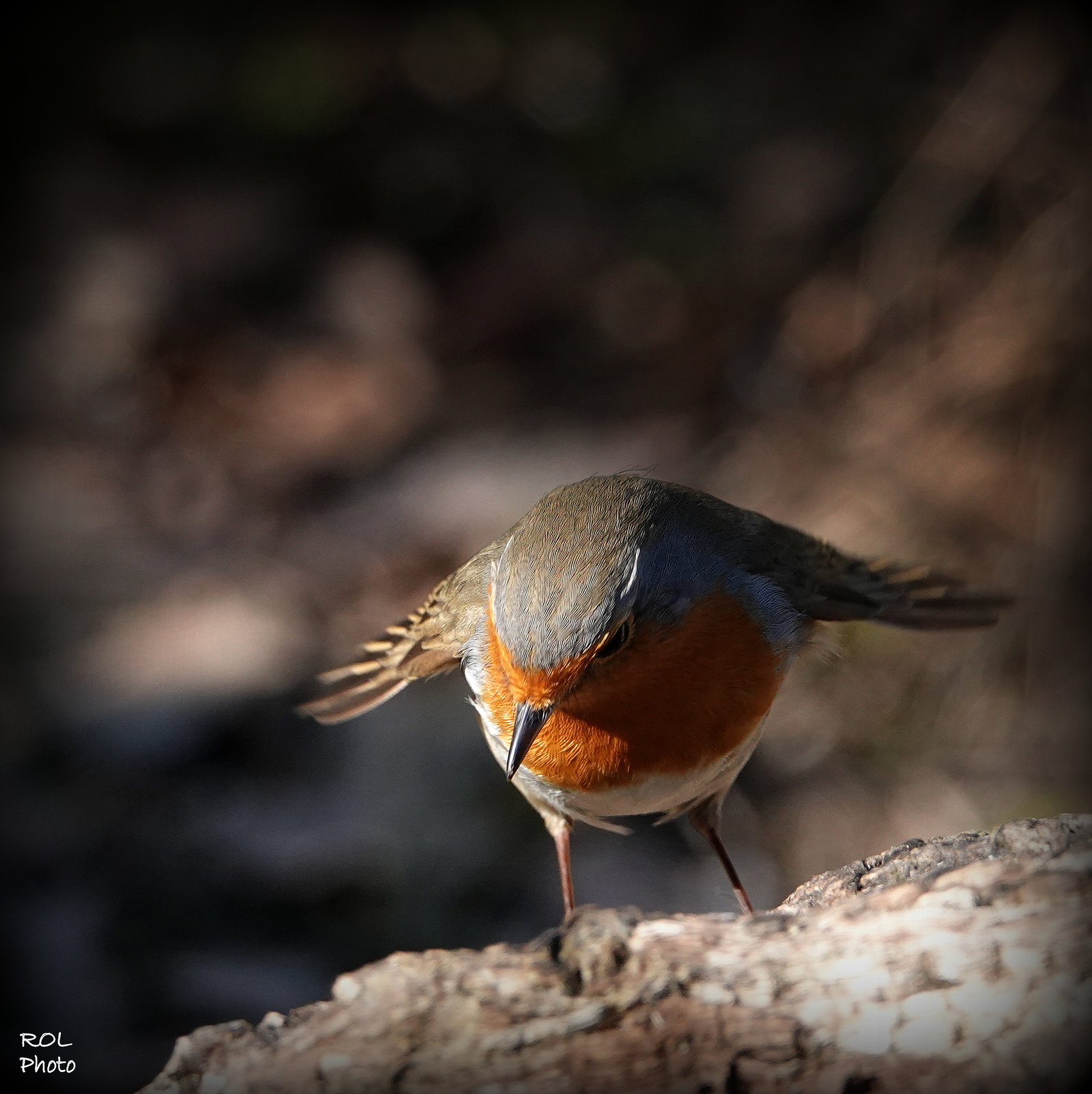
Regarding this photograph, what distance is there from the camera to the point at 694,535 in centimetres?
377

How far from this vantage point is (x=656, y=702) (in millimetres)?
3529

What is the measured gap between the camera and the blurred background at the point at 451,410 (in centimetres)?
606

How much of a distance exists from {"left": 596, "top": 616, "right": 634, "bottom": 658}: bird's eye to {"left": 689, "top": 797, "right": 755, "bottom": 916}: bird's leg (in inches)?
50.6

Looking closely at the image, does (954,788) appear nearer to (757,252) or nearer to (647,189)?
(757,252)

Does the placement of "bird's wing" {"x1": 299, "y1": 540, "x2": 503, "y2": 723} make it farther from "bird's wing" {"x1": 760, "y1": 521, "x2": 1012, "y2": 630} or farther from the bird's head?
"bird's wing" {"x1": 760, "y1": 521, "x2": 1012, "y2": 630}

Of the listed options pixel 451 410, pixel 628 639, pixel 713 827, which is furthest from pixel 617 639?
pixel 451 410

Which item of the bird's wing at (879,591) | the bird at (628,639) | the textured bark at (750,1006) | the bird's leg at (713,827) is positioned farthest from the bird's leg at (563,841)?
the textured bark at (750,1006)

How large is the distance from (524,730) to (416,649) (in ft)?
4.47

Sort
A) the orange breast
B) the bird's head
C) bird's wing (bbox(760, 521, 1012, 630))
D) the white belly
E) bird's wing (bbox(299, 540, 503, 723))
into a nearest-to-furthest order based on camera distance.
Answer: the bird's head, the orange breast, the white belly, bird's wing (bbox(299, 540, 503, 723)), bird's wing (bbox(760, 521, 1012, 630))

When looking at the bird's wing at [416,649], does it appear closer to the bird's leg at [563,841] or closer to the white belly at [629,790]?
the white belly at [629,790]

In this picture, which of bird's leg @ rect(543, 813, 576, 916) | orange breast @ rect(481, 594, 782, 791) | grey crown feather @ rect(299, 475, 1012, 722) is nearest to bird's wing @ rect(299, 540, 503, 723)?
grey crown feather @ rect(299, 475, 1012, 722)

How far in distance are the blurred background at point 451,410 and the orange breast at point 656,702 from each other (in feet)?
7.47

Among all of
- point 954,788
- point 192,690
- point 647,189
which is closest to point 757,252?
point 647,189

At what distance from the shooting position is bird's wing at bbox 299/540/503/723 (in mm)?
4238
